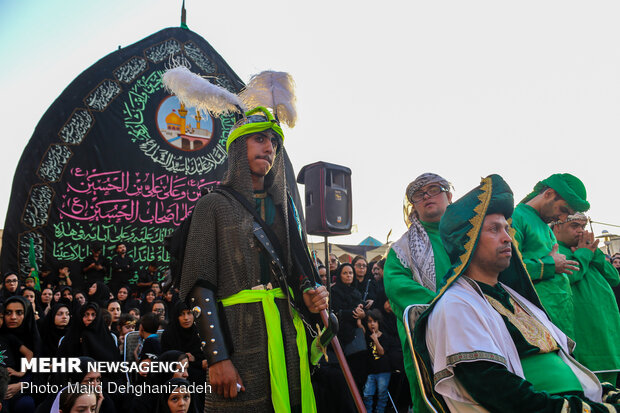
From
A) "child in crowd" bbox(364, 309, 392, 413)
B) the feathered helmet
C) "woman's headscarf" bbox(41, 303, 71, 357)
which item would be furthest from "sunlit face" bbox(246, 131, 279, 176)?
"woman's headscarf" bbox(41, 303, 71, 357)

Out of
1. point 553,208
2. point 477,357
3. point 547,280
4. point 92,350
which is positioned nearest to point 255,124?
point 477,357

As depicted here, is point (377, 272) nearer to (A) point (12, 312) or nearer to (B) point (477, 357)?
(A) point (12, 312)

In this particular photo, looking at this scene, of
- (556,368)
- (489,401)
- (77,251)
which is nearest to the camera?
(489,401)

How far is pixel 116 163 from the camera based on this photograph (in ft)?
34.1

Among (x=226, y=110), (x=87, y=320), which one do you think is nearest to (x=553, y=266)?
(x=226, y=110)

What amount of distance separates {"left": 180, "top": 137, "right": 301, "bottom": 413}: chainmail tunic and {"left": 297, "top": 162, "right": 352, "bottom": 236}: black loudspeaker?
2290 millimetres

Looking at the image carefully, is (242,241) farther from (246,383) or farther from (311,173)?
(311,173)

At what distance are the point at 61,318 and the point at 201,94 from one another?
406cm

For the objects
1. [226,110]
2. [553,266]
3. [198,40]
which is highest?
[198,40]

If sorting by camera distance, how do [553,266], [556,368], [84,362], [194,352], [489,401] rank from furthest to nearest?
[194,352] < [84,362] < [553,266] < [556,368] < [489,401]

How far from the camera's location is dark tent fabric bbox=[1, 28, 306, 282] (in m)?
9.58

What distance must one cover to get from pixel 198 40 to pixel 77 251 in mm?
6134

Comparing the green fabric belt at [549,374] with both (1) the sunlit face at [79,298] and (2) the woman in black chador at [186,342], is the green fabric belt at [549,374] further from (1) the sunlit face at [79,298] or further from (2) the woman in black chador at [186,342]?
(1) the sunlit face at [79,298]

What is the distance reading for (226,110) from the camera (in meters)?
2.52
